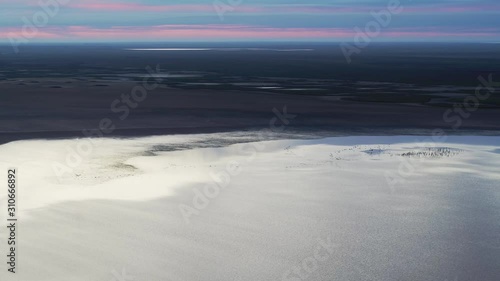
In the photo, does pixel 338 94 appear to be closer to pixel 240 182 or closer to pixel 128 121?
pixel 128 121
